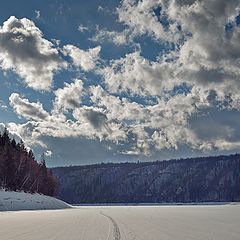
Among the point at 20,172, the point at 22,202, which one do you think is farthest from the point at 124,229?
the point at 20,172

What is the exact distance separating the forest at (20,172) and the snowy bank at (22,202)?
383 inches

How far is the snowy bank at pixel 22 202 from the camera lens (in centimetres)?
7412

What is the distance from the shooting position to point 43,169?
440ft

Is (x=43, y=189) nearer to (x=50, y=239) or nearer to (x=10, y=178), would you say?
(x=10, y=178)

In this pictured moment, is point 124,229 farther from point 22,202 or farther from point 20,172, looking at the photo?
point 20,172

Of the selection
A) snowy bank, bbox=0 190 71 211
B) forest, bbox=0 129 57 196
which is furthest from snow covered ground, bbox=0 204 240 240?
forest, bbox=0 129 57 196

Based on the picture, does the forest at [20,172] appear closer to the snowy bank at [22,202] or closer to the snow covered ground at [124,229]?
the snowy bank at [22,202]

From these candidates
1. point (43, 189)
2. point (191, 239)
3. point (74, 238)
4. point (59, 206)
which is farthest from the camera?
point (43, 189)

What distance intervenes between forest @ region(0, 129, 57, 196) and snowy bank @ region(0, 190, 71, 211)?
9.74m

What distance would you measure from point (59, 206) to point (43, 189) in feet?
95.8

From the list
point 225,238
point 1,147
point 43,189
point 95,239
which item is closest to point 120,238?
point 95,239

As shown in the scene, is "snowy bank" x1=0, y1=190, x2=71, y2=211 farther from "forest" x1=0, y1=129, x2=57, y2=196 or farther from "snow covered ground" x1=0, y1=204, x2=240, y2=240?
"snow covered ground" x1=0, y1=204, x2=240, y2=240

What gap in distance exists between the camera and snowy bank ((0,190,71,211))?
7412 cm

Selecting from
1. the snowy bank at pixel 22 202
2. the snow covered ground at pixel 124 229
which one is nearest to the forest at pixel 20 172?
the snowy bank at pixel 22 202
